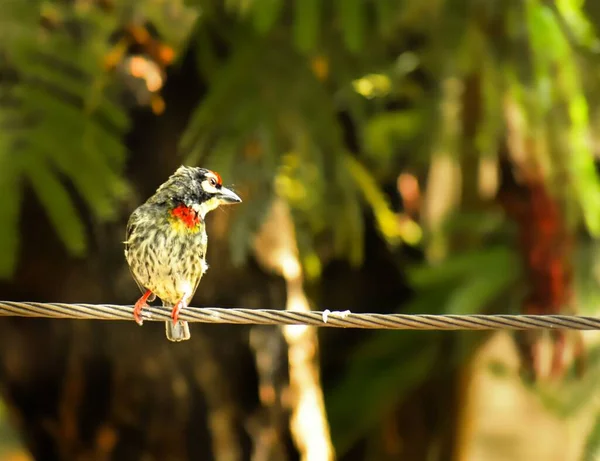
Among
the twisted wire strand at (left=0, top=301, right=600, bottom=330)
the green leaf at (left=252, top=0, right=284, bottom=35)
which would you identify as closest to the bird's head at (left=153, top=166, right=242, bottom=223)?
the green leaf at (left=252, top=0, right=284, bottom=35)

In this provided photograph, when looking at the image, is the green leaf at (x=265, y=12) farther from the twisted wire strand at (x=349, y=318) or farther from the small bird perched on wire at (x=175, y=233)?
the twisted wire strand at (x=349, y=318)

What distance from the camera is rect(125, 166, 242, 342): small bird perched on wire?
13.2ft

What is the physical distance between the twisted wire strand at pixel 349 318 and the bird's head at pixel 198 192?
1029 millimetres

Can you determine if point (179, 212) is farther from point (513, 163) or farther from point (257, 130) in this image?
point (513, 163)

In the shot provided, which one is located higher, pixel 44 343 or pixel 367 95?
pixel 367 95

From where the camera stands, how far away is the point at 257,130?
191 inches

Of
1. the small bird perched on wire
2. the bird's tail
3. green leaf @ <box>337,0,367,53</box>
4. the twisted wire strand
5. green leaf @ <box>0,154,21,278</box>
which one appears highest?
green leaf @ <box>337,0,367,53</box>

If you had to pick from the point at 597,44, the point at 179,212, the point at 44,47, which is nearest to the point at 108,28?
the point at 44,47

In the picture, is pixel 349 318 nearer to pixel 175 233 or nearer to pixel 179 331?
pixel 175 233

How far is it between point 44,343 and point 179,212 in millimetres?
2154

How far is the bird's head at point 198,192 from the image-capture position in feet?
13.3

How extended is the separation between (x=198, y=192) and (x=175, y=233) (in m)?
0.19

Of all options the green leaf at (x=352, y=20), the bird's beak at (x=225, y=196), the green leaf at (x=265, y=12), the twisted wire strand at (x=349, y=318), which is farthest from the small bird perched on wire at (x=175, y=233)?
the twisted wire strand at (x=349, y=318)

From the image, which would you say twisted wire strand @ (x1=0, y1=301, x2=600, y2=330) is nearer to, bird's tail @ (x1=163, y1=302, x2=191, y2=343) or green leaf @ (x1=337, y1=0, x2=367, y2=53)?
bird's tail @ (x1=163, y1=302, x2=191, y2=343)
